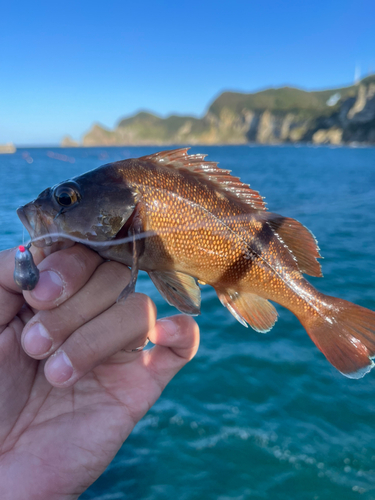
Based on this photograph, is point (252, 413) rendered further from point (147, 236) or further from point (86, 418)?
point (147, 236)

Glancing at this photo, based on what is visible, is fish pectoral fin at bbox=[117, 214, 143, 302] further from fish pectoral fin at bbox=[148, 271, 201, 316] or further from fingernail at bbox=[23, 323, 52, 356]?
fingernail at bbox=[23, 323, 52, 356]

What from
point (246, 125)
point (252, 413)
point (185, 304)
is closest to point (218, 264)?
point (185, 304)

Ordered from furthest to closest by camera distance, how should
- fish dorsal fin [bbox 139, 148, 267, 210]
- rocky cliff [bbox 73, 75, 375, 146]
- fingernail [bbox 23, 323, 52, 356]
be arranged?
1. rocky cliff [bbox 73, 75, 375, 146]
2. fish dorsal fin [bbox 139, 148, 267, 210]
3. fingernail [bbox 23, 323, 52, 356]

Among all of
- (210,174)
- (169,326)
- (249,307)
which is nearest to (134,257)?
(169,326)

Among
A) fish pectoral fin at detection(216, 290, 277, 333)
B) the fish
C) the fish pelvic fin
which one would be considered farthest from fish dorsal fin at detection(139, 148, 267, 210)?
fish pectoral fin at detection(216, 290, 277, 333)

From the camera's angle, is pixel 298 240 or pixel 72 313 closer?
pixel 72 313

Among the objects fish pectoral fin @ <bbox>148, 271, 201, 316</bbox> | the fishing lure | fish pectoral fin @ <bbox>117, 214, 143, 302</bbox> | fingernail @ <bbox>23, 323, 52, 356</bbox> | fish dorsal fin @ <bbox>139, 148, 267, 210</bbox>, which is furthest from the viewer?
fish dorsal fin @ <bbox>139, 148, 267, 210</bbox>

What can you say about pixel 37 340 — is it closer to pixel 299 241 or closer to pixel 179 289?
pixel 179 289

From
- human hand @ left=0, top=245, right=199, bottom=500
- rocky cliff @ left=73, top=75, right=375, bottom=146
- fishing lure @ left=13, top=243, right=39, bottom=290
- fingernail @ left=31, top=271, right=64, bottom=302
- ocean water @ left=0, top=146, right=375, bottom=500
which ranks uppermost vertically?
rocky cliff @ left=73, top=75, right=375, bottom=146
